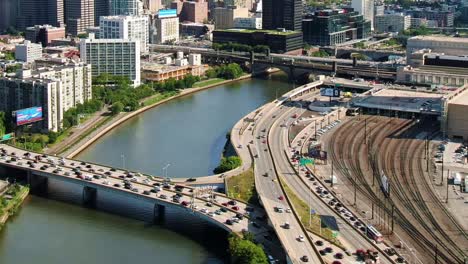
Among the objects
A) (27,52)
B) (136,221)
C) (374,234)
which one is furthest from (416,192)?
(27,52)

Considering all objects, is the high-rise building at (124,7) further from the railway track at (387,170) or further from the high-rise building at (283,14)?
the railway track at (387,170)

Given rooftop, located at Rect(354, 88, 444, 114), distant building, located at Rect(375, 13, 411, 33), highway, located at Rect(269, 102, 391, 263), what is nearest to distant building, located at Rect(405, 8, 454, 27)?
distant building, located at Rect(375, 13, 411, 33)

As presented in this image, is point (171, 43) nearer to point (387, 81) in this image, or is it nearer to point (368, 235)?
point (387, 81)

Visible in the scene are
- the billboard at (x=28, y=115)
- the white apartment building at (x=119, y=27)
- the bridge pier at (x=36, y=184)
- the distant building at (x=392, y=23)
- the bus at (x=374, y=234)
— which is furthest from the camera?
the distant building at (x=392, y=23)

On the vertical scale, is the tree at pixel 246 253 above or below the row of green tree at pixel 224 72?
below

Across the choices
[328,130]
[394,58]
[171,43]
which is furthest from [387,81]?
[171,43]

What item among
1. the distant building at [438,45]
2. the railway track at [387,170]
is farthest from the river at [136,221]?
the distant building at [438,45]

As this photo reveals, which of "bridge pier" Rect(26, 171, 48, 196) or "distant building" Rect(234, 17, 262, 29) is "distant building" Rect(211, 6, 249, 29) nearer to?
"distant building" Rect(234, 17, 262, 29)
